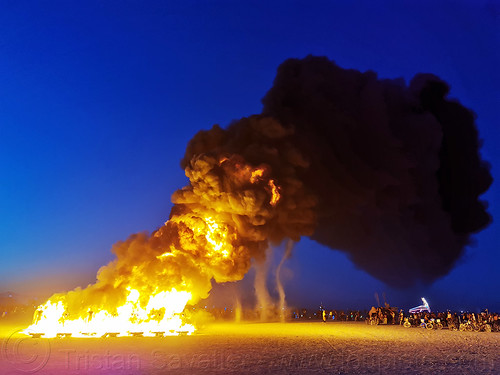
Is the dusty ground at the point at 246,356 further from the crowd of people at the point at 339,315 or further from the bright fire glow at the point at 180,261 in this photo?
the crowd of people at the point at 339,315

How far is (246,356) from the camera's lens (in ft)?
53.8

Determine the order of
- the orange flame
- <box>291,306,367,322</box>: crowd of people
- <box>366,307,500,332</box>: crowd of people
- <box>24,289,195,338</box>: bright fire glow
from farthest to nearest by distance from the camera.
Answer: <box>291,306,367,322</box>: crowd of people → <box>366,307,500,332</box>: crowd of people → the orange flame → <box>24,289,195,338</box>: bright fire glow

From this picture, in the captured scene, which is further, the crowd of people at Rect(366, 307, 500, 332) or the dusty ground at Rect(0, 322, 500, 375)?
the crowd of people at Rect(366, 307, 500, 332)

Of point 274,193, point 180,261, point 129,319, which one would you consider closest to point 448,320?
point 274,193

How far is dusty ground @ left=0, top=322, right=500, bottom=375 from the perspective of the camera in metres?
13.7

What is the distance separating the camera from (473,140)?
41.6 m

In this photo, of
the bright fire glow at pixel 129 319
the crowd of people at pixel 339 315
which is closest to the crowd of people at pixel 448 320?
the crowd of people at pixel 339 315

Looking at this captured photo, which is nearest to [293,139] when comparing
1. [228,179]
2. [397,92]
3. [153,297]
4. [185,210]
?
[228,179]

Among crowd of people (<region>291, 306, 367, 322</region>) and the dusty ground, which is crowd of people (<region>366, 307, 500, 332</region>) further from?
the dusty ground

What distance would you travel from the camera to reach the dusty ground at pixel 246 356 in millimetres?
13727

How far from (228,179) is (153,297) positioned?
10.3 metres

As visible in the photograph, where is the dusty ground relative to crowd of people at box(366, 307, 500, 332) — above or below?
above

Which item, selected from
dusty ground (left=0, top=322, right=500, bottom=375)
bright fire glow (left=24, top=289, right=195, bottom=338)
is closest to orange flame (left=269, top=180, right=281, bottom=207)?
bright fire glow (left=24, top=289, right=195, bottom=338)

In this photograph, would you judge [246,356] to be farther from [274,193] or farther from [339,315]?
[339,315]
